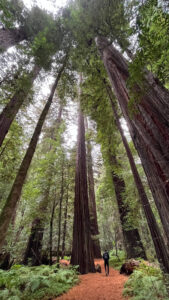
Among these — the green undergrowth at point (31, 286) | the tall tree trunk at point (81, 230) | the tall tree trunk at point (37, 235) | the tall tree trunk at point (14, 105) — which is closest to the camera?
the green undergrowth at point (31, 286)

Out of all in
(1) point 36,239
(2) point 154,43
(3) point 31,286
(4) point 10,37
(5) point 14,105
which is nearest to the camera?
(2) point 154,43

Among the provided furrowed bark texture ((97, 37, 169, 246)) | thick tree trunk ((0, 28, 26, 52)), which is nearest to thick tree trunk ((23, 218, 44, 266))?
furrowed bark texture ((97, 37, 169, 246))

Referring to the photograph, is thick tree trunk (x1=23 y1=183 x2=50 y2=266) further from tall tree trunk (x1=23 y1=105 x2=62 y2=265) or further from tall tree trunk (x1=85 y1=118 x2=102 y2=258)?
tall tree trunk (x1=85 y1=118 x2=102 y2=258)

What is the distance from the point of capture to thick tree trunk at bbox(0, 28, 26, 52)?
18.2 feet

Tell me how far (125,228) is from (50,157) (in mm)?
5900

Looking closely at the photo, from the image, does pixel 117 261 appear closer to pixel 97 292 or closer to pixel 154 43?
pixel 97 292

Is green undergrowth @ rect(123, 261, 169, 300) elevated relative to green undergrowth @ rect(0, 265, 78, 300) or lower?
lower

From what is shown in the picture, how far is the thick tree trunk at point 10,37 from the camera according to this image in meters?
5.54

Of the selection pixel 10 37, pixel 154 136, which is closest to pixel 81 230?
pixel 154 136

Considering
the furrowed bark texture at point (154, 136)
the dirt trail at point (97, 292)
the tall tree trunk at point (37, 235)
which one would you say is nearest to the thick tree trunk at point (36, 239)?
the tall tree trunk at point (37, 235)

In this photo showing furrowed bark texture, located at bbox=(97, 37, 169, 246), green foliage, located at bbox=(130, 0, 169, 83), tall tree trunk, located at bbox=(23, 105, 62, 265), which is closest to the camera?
furrowed bark texture, located at bbox=(97, 37, 169, 246)

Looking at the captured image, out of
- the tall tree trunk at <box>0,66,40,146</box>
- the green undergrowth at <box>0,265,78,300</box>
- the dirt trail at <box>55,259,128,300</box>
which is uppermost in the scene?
the tall tree trunk at <box>0,66,40,146</box>

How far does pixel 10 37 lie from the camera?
5.96 metres

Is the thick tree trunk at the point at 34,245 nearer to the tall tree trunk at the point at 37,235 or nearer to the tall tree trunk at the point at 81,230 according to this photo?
the tall tree trunk at the point at 37,235
